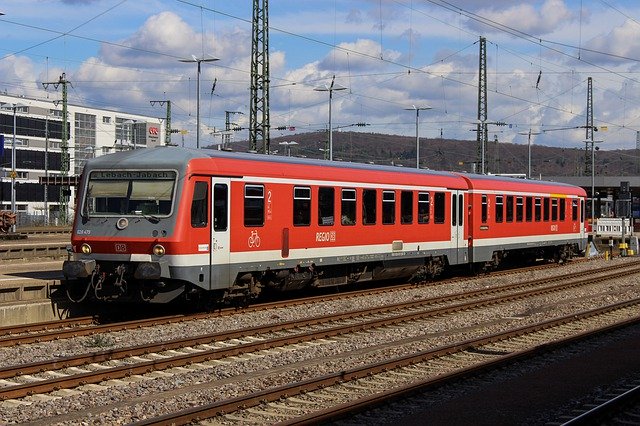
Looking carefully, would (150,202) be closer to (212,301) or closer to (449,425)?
(212,301)

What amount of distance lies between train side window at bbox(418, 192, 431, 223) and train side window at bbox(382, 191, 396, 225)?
4.99 feet

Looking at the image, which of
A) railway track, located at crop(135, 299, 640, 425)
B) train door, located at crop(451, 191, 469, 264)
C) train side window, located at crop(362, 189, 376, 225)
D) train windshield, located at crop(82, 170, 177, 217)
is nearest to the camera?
railway track, located at crop(135, 299, 640, 425)

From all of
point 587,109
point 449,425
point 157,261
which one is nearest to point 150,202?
point 157,261

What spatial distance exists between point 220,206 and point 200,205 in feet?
1.95

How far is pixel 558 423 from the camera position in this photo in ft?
33.1

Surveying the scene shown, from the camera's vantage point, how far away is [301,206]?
840 inches

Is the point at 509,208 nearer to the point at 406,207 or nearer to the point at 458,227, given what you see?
the point at 458,227

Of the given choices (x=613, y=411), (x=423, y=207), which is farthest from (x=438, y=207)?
(x=613, y=411)

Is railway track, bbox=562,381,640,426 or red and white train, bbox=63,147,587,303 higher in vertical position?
red and white train, bbox=63,147,587,303

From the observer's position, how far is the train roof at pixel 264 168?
1845 cm

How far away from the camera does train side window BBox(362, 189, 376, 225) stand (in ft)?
77.9

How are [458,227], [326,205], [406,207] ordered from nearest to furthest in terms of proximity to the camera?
[326,205]
[406,207]
[458,227]

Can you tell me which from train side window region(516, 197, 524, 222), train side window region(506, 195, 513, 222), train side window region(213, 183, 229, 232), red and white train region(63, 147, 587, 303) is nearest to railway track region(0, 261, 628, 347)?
red and white train region(63, 147, 587, 303)

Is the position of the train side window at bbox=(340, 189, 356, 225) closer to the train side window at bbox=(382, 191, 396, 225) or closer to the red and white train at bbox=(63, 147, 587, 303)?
the red and white train at bbox=(63, 147, 587, 303)
